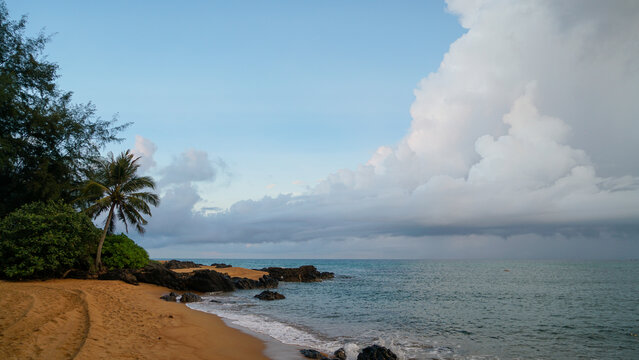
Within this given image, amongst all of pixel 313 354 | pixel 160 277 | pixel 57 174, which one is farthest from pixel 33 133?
pixel 313 354

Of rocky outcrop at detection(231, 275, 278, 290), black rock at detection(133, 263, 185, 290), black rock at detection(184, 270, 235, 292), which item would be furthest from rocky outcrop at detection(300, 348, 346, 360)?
rocky outcrop at detection(231, 275, 278, 290)

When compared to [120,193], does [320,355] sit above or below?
below

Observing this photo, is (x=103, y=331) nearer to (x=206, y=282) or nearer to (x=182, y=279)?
(x=182, y=279)

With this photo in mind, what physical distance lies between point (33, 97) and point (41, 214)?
11286 millimetres

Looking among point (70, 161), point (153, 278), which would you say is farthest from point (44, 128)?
point (153, 278)

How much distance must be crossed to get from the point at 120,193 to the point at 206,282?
34.2ft

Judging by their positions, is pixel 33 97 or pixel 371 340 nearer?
pixel 371 340

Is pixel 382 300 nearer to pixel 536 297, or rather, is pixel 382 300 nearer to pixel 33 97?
pixel 536 297

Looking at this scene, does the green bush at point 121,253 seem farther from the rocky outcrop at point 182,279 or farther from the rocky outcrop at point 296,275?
the rocky outcrop at point 296,275

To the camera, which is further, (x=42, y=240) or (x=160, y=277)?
(x=160, y=277)

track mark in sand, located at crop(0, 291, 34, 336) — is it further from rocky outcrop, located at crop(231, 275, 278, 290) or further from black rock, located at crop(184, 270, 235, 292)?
rocky outcrop, located at crop(231, 275, 278, 290)

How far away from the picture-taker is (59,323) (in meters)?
10.7

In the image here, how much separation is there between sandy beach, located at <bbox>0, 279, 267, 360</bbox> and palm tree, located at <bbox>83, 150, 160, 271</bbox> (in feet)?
37.3

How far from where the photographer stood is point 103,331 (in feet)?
34.8
